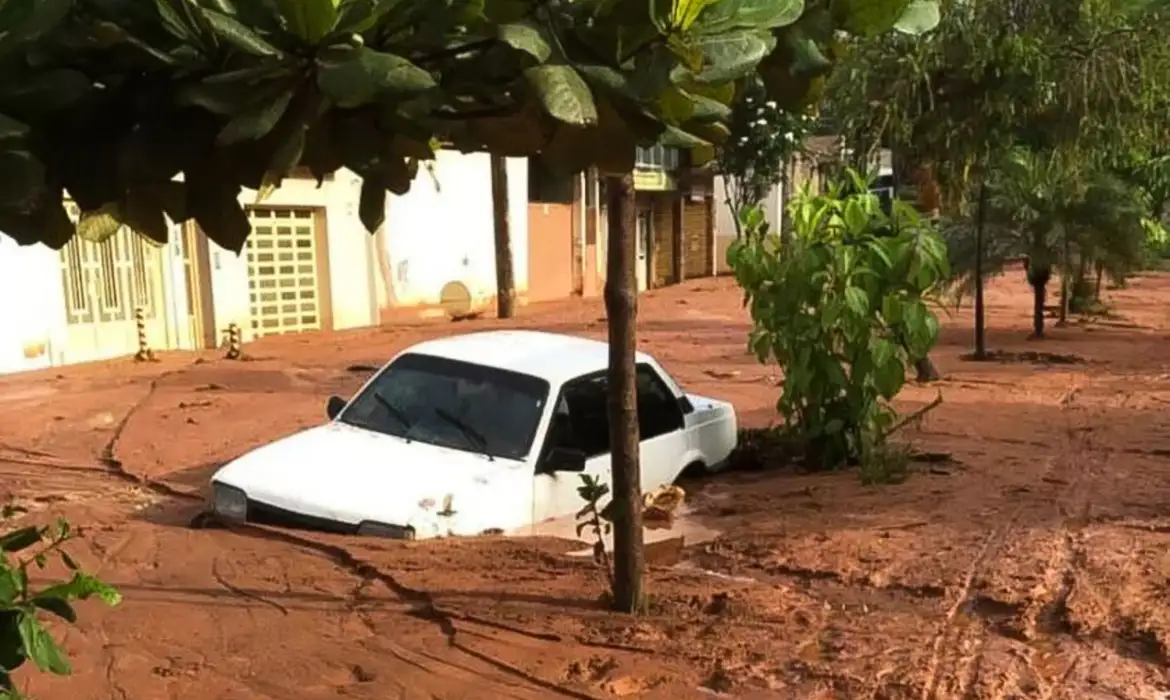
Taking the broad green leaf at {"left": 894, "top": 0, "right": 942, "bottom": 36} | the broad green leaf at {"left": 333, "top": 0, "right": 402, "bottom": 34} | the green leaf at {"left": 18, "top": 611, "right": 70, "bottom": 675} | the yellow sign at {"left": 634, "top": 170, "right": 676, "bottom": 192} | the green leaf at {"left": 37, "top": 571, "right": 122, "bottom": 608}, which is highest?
the yellow sign at {"left": 634, "top": 170, "right": 676, "bottom": 192}

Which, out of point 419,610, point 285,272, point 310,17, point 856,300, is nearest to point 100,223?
point 310,17

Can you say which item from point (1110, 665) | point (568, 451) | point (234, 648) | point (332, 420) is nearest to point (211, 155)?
point (234, 648)

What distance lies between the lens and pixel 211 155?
1.64 meters

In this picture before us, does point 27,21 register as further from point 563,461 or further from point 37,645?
point 563,461

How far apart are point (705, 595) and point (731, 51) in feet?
14.0

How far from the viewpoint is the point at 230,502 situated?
6672 mm

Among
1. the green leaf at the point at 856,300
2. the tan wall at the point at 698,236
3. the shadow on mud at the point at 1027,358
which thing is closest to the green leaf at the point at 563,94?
the green leaf at the point at 856,300

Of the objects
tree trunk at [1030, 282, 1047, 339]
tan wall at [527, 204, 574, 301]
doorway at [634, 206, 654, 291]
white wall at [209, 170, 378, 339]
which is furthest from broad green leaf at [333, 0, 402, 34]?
doorway at [634, 206, 654, 291]

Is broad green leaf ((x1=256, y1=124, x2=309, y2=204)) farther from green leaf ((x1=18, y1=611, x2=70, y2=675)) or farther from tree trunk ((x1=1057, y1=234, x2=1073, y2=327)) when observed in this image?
tree trunk ((x1=1057, y1=234, x2=1073, y2=327))

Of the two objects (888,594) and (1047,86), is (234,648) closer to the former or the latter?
(888,594)

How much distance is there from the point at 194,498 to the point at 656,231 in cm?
2937

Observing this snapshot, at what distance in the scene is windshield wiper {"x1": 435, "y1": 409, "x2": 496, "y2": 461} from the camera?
6844mm

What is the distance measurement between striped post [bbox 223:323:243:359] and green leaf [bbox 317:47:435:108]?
16169 mm

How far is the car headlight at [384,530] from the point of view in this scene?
20.5ft
